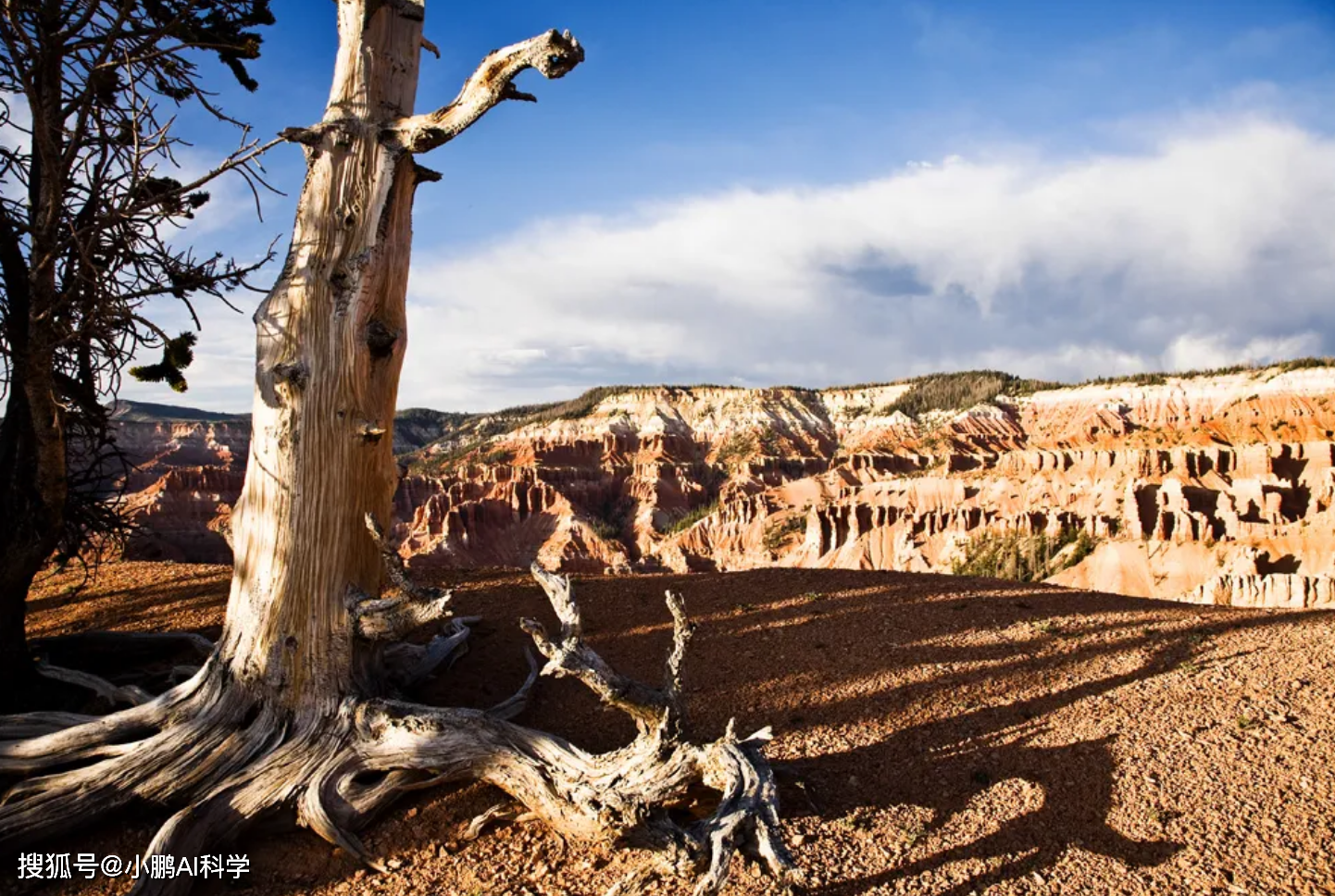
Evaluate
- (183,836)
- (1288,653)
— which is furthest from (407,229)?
(1288,653)

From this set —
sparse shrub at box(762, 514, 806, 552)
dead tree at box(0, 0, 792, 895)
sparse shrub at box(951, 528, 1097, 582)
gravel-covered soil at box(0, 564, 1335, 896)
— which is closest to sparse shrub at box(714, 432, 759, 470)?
sparse shrub at box(762, 514, 806, 552)

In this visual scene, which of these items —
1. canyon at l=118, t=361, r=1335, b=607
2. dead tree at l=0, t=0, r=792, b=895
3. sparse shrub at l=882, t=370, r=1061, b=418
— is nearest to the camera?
dead tree at l=0, t=0, r=792, b=895

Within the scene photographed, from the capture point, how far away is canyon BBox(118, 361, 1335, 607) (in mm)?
47562

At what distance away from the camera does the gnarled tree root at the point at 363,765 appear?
390cm

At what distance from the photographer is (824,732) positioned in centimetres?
568

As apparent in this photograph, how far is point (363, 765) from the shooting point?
4.52 m

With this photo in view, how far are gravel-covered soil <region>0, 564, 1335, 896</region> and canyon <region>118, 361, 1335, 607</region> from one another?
1334 cm

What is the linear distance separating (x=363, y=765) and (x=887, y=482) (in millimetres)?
71445

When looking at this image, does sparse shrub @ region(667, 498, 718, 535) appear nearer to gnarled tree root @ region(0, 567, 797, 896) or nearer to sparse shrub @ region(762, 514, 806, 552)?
sparse shrub @ region(762, 514, 806, 552)

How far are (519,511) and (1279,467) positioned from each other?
6346 cm

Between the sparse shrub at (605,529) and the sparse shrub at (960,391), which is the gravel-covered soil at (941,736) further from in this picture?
the sparse shrub at (960,391)

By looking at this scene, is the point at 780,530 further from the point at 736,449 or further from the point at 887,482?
the point at 736,449

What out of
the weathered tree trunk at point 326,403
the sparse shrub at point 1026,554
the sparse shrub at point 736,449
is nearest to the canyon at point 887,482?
the sparse shrub at point 1026,554

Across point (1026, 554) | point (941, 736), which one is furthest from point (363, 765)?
point (1026, 554)
